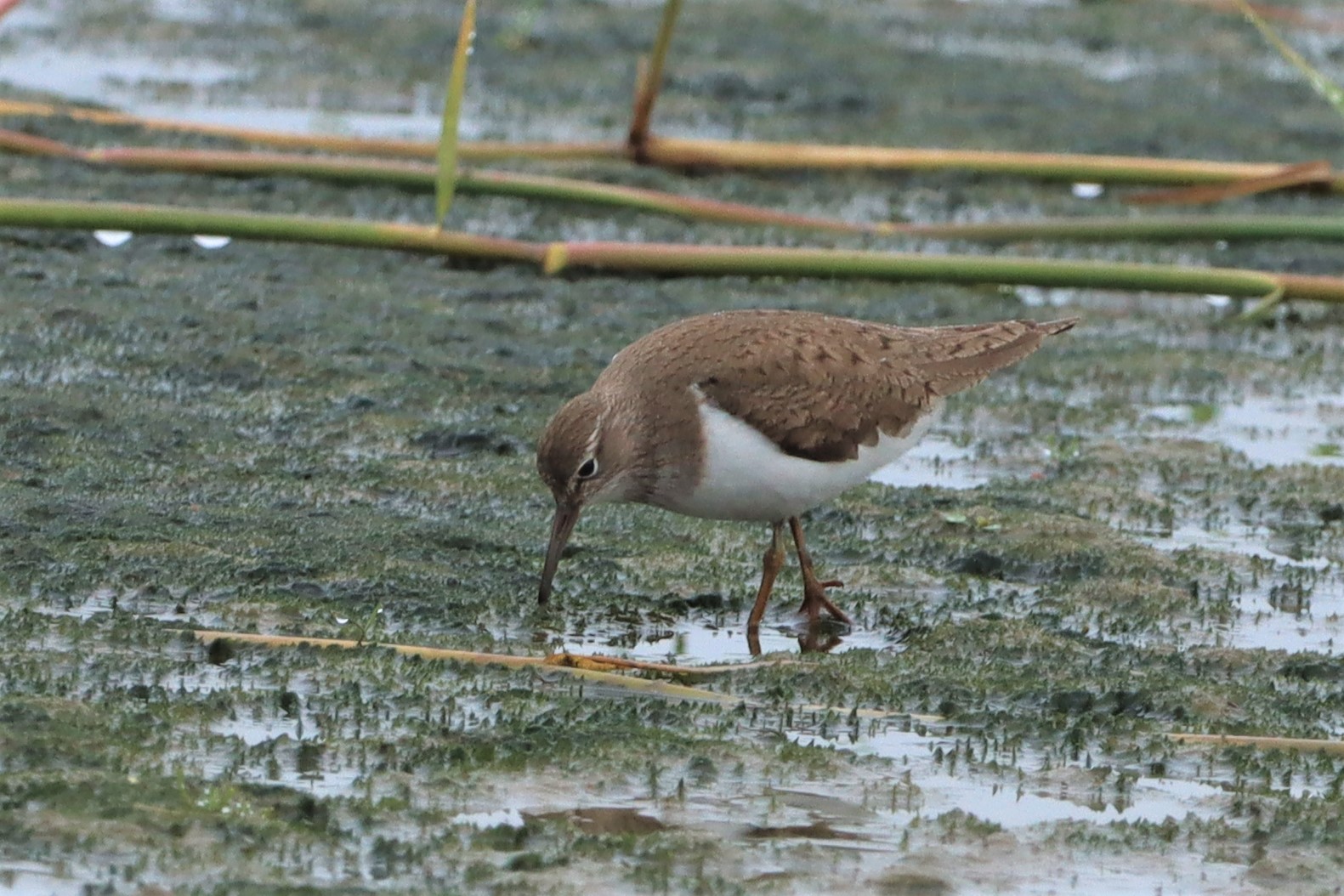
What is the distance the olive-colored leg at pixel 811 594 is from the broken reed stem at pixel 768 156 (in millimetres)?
5125

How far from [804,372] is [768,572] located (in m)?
0.59

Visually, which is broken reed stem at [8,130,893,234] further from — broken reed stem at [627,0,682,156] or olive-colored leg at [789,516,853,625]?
olive-colored leg at [789,516,853,625]

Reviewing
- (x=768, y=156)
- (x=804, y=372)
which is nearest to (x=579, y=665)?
(x=804, y=372)

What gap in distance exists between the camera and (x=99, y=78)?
13.5 meters

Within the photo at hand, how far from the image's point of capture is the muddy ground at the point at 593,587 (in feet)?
15.2

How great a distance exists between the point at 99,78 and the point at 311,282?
4793 millimetres

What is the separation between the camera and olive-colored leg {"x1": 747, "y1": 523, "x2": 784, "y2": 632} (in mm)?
6359

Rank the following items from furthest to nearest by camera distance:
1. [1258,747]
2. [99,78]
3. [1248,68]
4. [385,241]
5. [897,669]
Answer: [1248,68] → [99,78] → [385,241] → [897,669] → [1258,747]

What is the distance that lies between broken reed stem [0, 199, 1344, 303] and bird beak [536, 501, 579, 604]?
2824 mm

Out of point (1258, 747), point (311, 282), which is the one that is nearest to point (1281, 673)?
point (1258, 747)

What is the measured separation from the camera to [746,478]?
610 centimetres

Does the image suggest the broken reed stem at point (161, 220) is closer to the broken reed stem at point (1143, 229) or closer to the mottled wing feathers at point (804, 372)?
the mottled wing feathers at point (804, 372)

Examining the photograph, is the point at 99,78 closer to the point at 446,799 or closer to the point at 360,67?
the point at 360,67

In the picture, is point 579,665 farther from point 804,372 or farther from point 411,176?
point 411,176
